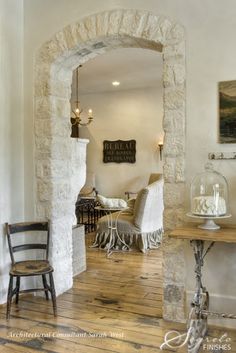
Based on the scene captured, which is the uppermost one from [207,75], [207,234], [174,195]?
[207,75]

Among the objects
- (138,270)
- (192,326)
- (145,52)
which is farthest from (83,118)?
(192,326)

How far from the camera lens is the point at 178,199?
9.36ft

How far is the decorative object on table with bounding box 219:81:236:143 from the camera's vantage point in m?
2.69

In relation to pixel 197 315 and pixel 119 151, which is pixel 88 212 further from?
pixel 197 315

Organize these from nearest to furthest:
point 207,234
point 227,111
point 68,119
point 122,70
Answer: point 207,234 → point 227,111 → point 68,119 → point 122,70

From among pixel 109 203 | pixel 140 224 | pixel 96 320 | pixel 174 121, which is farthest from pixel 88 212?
pixel 174 121

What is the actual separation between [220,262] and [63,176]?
1.73m

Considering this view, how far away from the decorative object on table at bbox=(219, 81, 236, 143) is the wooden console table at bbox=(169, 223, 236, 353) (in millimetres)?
709

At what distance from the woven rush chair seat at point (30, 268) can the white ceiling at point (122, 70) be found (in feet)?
11.2

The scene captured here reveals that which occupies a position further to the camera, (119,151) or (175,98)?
(119,151)

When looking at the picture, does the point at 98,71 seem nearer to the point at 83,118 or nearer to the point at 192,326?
the point at 83,118

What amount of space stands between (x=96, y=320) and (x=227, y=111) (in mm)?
1996

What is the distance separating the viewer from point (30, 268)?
2.96m

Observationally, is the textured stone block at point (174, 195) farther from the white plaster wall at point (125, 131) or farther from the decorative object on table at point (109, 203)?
the white plaster wall at point (125, 131)
